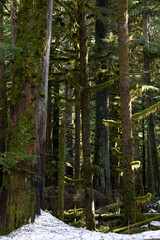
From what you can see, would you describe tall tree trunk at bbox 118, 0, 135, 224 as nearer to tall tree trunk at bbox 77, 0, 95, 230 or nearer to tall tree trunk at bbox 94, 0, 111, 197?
tall tree trunk at bbox 77, 0, 95, 230

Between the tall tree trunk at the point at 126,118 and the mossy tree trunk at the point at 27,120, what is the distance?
2560mm

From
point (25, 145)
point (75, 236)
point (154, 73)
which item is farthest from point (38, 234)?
point (154, 73)

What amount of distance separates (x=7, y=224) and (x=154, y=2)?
1742 cm

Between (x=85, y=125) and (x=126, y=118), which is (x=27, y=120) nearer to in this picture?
(x=85, y=125)

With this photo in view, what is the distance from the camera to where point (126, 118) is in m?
7.46

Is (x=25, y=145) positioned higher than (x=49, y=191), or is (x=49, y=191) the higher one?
(x=25, y=145)

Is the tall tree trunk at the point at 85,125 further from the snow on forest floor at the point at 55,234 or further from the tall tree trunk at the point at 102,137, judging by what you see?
the tall tree trunk at the point at 102,137

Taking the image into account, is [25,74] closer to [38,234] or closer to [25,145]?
[25,145]

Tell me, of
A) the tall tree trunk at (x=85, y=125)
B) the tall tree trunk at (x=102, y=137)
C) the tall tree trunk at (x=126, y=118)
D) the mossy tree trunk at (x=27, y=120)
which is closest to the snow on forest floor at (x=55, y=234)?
the mossy tree trunk at (x=27, y=120)

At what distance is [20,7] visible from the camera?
6.19 meters

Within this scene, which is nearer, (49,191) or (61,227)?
(61,227)

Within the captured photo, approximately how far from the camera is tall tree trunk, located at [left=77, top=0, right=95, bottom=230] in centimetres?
705

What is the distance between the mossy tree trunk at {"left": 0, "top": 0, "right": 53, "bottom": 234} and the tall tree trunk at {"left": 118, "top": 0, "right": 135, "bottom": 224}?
256 cm

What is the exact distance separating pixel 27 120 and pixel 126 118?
10.3ft
